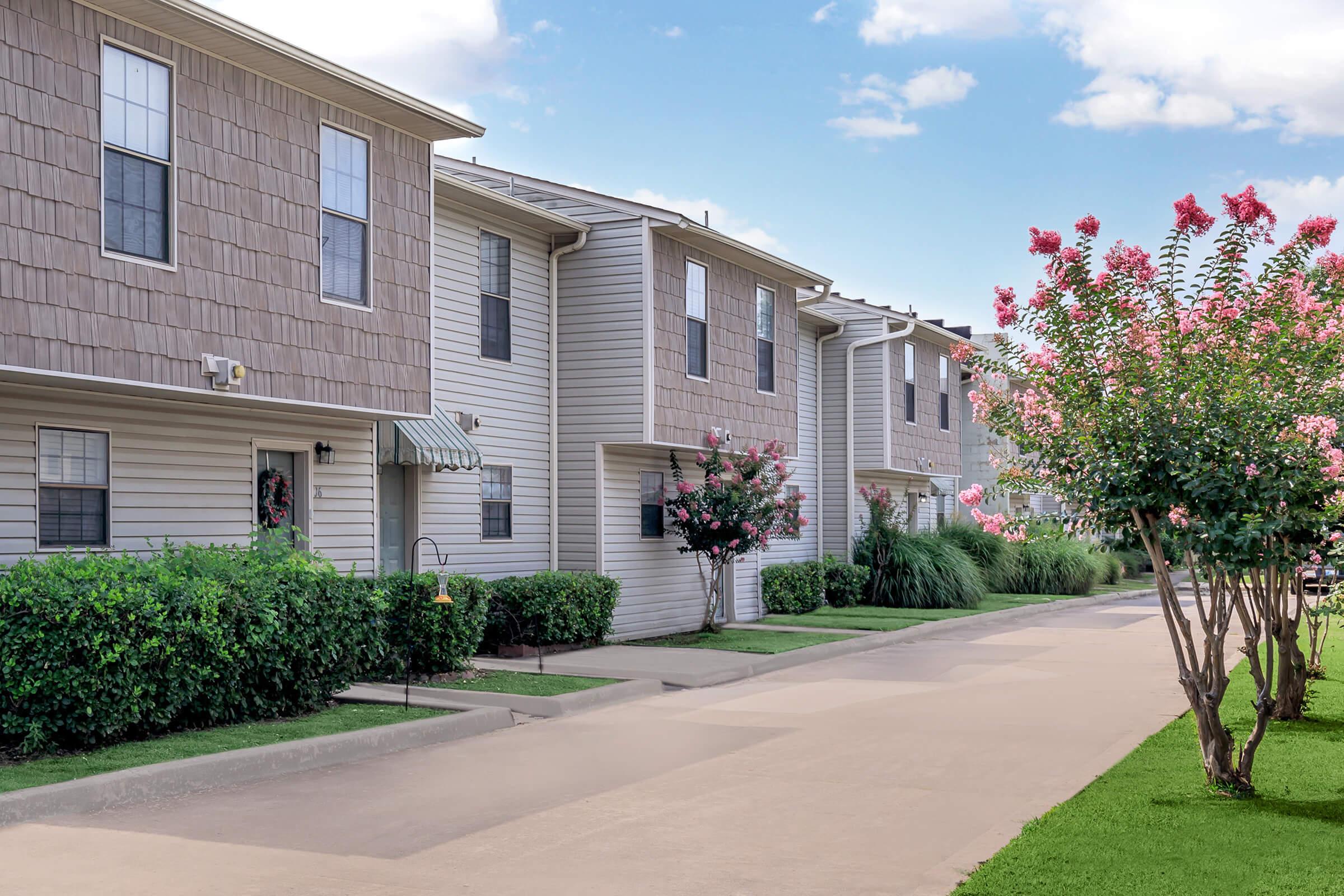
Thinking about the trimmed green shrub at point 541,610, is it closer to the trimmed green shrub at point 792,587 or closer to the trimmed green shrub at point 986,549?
the trimmed green shrub at point 792,587

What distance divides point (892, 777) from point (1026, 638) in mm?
12136

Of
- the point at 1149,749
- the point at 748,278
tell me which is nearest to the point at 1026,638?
the point at 748,278

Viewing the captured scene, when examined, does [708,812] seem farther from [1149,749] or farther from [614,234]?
[614,234]

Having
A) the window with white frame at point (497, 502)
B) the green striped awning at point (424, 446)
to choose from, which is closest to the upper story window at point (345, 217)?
the green striped awning at point (424, 446)

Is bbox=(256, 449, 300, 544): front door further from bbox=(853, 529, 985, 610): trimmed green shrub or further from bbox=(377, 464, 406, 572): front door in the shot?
bbox=(853, 529, 985, 610): trimmed green shrub

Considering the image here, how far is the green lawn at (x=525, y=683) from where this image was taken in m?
13.2

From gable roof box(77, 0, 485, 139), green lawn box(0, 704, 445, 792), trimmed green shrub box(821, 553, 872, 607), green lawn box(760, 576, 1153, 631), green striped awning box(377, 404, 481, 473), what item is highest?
gable roof box(77, 0, 485, 139)

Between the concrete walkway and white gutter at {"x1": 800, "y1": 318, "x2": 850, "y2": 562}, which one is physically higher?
white gutter at {"x1": 800, "y1": 318, "x2": 850, "y2": 562}

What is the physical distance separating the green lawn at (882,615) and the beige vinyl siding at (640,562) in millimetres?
2095

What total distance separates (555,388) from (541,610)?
12.0 ft

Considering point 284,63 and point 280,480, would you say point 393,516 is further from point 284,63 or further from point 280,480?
point 284,63

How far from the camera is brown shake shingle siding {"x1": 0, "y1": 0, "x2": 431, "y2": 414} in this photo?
10.2 m

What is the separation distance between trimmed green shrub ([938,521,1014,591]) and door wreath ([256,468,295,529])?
19196mm

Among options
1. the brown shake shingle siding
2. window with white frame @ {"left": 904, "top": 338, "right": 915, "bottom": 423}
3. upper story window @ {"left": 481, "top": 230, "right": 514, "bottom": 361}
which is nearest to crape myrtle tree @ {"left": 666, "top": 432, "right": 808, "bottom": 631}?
upper story window @ {"left": 481, "top": 230, "right": 514, "bottom": 361}
